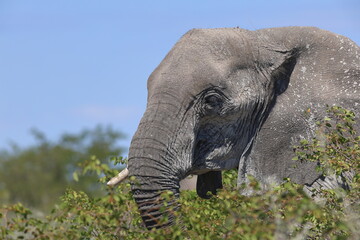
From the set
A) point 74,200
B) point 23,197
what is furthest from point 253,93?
point 23,197

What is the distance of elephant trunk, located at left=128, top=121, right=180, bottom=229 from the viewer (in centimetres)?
585

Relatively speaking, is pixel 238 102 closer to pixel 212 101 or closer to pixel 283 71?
pixel 212 101

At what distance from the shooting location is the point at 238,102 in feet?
21.2

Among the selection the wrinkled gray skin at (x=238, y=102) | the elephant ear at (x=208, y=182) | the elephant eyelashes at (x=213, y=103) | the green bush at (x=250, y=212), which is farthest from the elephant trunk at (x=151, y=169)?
the elephant ear at (x=208, y=182)

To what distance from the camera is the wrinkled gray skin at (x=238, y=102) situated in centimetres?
605

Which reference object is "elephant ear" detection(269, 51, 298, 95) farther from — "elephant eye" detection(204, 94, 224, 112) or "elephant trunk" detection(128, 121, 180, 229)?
"elephant trunk" detection(128, 121, 180, 229)

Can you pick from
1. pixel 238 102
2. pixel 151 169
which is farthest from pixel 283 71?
pixel 151 169

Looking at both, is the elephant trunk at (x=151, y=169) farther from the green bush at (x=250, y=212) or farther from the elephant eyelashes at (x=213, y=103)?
the elephant eyelashes at (x=213, y=103)

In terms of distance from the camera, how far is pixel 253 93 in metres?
6.59

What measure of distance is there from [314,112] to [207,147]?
880mm

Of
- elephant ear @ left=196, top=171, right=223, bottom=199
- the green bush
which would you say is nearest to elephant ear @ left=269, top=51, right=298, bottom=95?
the green bush

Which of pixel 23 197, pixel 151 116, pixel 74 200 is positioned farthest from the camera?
pixel 23 197

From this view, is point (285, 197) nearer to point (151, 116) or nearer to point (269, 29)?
point (151, 116)

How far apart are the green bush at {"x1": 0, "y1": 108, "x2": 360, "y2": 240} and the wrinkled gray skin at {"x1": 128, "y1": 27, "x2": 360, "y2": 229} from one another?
0.19 m
